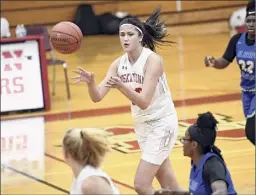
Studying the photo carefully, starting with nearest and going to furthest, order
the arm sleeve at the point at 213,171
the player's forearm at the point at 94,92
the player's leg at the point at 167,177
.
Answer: the arm sleeve at the point at 213,171 → the player's forearm at the point at 94,92 → the player's leg at the point at 167,177

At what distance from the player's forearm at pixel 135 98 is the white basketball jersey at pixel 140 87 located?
0.98 ft

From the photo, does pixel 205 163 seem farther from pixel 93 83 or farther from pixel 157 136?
pixel 93 83

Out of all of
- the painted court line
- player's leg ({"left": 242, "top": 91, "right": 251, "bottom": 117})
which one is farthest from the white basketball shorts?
the painted court line

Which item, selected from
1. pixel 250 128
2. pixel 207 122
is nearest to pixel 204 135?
pixel 207 122

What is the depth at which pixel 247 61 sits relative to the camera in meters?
7.55

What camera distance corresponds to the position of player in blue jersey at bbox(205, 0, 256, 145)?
7.35 meters

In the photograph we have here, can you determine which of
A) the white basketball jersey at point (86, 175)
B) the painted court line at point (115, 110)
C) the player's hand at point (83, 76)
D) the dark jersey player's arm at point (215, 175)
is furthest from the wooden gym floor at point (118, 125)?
the dark jersey player's arm at point (215, 175)

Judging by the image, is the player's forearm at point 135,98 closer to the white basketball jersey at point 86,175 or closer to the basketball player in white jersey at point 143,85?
the basketball player in white jersey at point 143,85

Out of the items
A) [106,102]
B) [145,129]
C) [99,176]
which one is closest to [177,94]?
[106,102]

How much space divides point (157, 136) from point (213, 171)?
2.42ft

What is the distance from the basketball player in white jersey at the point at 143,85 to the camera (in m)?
6.54

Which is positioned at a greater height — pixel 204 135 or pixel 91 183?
pixel 91 183

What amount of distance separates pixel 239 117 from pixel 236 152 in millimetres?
1756

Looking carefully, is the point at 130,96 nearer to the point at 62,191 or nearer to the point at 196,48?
the point at 62,191
